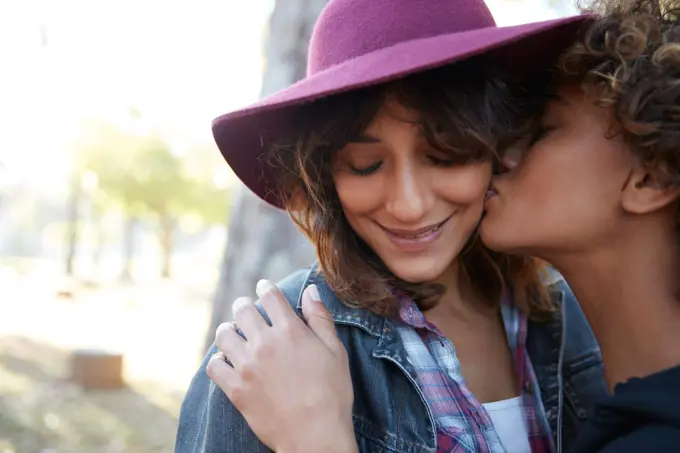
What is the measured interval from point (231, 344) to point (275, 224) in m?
1.91

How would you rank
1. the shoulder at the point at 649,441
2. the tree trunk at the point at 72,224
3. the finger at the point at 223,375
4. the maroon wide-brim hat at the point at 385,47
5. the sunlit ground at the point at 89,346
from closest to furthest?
the shoulder at the point at 649,441, the maroon wide-brim hat at the point at 385,47, the finger at the point at 223,375, the sunlit ground at the point at 89,346, the tree trunk at the point at 72,224

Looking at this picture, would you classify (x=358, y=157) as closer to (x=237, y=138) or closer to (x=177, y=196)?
(x=237, y=138)

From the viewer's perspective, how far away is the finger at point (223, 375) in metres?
1.27

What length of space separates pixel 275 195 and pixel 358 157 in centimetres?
39

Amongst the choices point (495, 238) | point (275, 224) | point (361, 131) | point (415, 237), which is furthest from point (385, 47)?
point (275, 224)

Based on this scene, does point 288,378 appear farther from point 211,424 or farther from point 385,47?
point 385,47

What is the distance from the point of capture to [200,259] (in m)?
30.6

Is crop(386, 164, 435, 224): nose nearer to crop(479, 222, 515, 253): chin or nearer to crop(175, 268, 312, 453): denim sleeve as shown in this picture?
crop(479, 222, 515, 253): chin

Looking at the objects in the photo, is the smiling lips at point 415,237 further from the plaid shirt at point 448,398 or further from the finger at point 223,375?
the finger at point 223,375

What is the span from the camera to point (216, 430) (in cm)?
128

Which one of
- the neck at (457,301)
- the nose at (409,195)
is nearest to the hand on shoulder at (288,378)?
the nose at (409,195)

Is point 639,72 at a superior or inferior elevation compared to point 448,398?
superior

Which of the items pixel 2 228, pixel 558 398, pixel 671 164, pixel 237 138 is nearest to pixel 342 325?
pixel 237 138

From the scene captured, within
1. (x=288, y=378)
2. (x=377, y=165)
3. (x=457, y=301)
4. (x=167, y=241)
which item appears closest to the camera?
(x=288, y=378)
